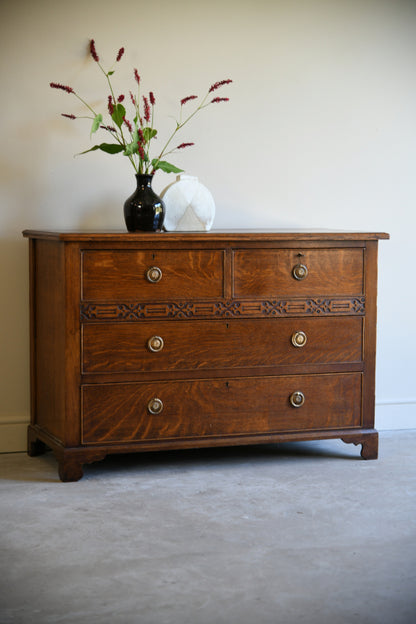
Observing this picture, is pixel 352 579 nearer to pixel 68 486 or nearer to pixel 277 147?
pixel 68 486

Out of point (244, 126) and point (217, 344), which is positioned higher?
point (244, 126)

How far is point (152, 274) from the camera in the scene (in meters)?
2.87

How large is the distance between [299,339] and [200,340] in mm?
374

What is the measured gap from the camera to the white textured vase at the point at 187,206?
3131 millimetres

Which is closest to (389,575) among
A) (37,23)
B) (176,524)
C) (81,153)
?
(176,524)

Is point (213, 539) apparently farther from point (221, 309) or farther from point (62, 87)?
point (62, 87)

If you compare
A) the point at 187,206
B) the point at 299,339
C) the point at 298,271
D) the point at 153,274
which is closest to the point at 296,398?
the point at 299,339

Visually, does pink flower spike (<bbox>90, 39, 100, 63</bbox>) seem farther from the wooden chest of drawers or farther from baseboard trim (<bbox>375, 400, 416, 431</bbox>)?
baseboard trim (<bbox>375, 400, 416, 431</bbox>)

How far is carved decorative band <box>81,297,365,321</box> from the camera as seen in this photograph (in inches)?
112

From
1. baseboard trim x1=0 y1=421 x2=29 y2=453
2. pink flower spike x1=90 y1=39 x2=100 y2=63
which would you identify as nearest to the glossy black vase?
pink flower spike x1=90 y1=39 x2=100 y2=63

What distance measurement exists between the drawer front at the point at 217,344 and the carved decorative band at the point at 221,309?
0.08 feet

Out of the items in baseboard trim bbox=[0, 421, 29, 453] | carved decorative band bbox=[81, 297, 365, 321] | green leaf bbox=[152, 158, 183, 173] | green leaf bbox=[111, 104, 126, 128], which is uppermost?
green leaf bbox=[111, 104, 126, 128]

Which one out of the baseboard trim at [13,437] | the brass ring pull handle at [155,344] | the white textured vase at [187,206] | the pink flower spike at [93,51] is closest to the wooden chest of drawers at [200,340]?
the brass ring pull handle at [155,344]

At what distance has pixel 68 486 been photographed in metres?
2.83
